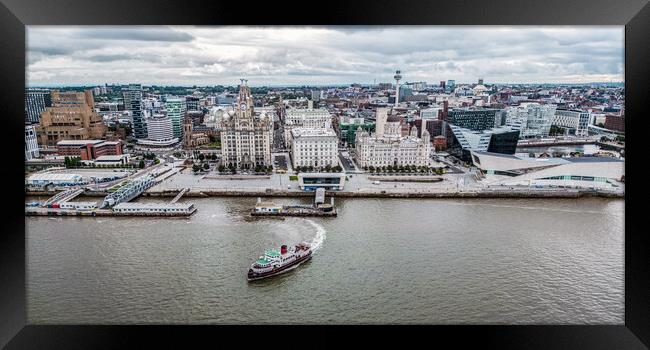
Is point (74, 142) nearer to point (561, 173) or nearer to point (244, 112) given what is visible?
point (244, 112)

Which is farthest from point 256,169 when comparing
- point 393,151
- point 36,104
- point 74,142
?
point 36,104

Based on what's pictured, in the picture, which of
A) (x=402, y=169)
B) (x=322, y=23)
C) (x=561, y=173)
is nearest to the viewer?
(x=322, y=23)

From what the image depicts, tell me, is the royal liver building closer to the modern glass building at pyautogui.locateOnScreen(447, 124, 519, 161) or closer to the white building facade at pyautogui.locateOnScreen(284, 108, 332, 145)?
the white building facade at pyautogui.locateOnScreen(284, 108, 332, 145)

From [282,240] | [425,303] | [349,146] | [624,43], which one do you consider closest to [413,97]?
[349,146]

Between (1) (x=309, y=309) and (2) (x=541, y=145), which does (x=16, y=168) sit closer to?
(1) (x=309, y=309)

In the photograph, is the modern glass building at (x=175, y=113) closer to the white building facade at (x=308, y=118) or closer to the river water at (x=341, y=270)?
the white building facade at (x=308, y=118)

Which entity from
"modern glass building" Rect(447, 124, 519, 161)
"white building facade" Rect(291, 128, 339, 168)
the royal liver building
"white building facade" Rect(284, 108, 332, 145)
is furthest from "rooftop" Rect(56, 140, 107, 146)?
"modern glass building" Rect(447, 124, 519, 161)
